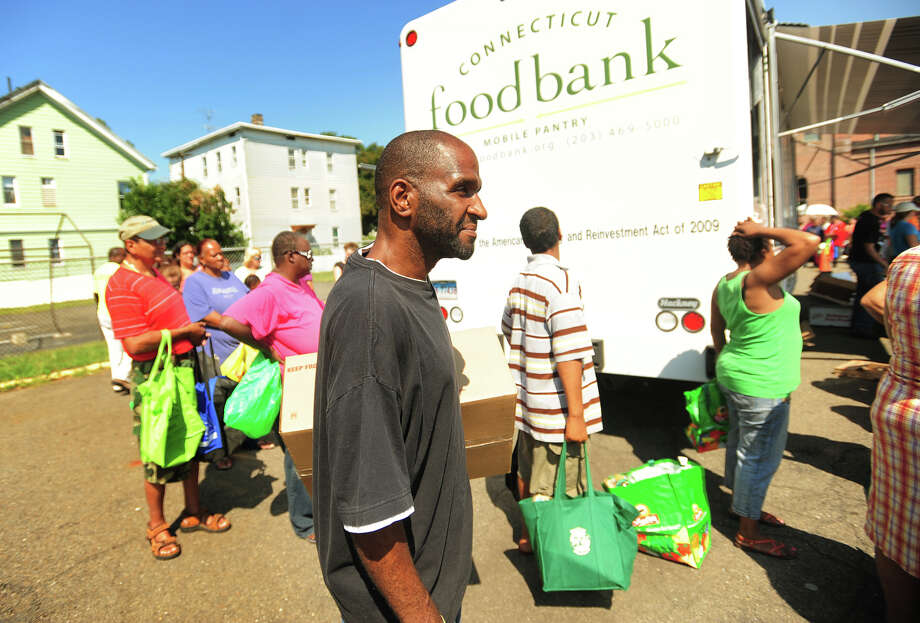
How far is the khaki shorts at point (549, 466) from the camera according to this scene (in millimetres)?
2742

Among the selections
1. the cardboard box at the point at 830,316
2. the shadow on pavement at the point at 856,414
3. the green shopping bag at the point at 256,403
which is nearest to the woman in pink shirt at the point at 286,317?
the green shopping bag at the point at 256,403

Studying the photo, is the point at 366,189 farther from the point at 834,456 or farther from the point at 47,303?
the point at 834,456

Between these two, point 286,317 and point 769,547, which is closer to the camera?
point 769,547

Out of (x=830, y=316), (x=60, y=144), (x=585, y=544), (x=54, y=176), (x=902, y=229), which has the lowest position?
(x=585, y=544)

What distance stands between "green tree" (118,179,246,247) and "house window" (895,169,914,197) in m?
40.1

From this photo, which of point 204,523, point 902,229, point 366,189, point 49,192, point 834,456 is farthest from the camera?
point 366,189

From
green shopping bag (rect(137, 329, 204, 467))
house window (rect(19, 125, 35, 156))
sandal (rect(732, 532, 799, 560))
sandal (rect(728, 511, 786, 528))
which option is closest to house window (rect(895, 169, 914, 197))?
sandal (rect(728, 511, 786, 528))

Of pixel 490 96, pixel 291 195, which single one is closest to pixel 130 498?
pixel 490 96

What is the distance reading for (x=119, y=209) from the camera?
30.0 metres

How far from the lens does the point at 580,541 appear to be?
95.2 inches

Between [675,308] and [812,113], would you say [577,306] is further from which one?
[812,113]

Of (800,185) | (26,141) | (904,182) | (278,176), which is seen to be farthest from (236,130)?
(904,182)

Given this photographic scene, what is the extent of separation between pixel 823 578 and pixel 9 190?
35.8 meters

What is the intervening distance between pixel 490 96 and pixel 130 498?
453cm
